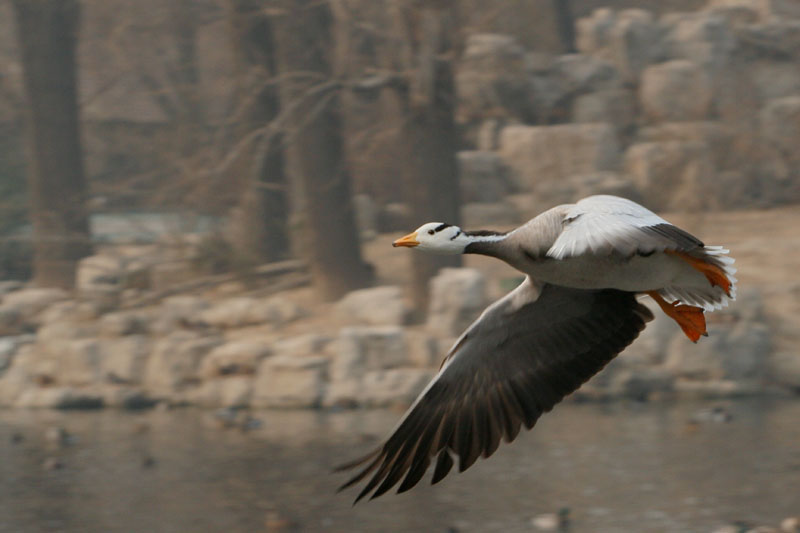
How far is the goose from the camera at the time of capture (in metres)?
4.71

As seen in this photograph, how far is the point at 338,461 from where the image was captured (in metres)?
9.68

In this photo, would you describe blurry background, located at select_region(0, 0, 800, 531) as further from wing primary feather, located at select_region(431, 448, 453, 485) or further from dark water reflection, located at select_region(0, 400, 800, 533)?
wing primary feather, located at select_region(431, 448, 453, 485)

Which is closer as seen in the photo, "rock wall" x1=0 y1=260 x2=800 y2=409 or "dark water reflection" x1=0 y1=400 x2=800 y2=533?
"dark water reflection" x1=0 y1=400 x2=800 y2=533

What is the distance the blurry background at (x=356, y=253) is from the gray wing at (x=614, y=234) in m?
3.82

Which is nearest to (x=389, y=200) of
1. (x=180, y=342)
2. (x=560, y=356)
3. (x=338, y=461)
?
(x=180, y=342)

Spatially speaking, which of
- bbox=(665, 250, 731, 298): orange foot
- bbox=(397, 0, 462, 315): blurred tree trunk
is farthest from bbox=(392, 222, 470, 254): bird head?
bbox=(397, 0, 462, 315): blurred tree trunk

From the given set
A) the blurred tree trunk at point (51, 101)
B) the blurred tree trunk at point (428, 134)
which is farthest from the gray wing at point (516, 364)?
the blurred tree trunk at point (51, 101)

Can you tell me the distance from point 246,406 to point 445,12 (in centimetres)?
467

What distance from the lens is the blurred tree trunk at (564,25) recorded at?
20281 mm

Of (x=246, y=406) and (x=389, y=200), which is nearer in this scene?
(x=246, y=406)

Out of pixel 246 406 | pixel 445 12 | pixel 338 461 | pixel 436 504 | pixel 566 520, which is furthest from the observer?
pixel 445 12

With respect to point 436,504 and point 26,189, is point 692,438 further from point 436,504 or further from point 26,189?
point 26,189

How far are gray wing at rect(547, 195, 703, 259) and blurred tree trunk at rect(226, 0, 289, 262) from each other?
1054cm

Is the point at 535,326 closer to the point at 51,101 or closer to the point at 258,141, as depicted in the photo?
the point at 258,141
